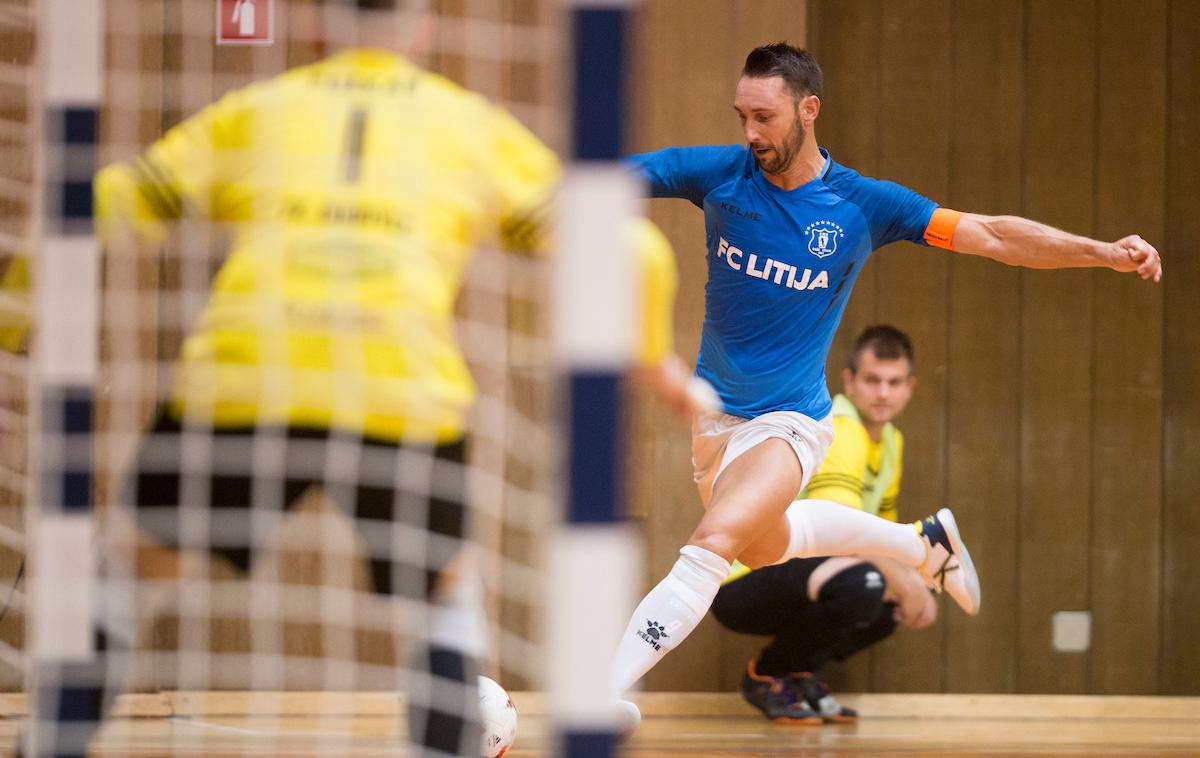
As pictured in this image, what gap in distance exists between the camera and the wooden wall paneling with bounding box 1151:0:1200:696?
543cm

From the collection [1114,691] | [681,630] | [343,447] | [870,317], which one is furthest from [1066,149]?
[343,447]

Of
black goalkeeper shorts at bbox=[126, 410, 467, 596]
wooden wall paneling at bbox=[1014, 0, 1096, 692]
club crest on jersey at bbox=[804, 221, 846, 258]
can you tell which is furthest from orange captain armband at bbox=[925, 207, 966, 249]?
black goalkeeper shorts at bbox=[126, 410, 467, 596]

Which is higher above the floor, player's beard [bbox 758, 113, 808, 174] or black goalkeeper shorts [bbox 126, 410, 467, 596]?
player's beard [bbox 758, 113, 808, 174]

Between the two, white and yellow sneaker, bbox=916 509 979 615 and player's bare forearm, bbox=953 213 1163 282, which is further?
white and yellow sneaker, bbox=916 509 979 615

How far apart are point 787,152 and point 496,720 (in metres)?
1.63

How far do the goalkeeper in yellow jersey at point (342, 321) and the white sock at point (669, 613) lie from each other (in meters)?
1.13

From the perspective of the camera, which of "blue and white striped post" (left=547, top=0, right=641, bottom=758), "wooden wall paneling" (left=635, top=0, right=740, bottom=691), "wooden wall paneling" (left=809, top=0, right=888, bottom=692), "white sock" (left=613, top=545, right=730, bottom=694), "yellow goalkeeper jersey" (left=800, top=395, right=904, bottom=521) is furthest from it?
"wooden wall paneling" (left=809, top=0, right=888, bottom=692)

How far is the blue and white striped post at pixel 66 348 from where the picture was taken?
6.81 feet

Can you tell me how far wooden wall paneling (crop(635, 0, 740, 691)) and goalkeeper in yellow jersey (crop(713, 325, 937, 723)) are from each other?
409mm

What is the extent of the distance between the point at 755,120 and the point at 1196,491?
2727mm

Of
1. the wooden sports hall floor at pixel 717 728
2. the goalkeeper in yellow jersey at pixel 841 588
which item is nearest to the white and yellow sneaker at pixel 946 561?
the goalkeeper in yellow jersey at pixel 841 588

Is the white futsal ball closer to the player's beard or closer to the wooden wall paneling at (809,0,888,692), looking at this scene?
the player's beard

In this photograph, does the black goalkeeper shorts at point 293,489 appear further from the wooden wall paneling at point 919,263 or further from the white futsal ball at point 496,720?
the wooden wall paneling at point 919,263

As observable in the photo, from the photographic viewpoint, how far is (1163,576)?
17.9 feet
